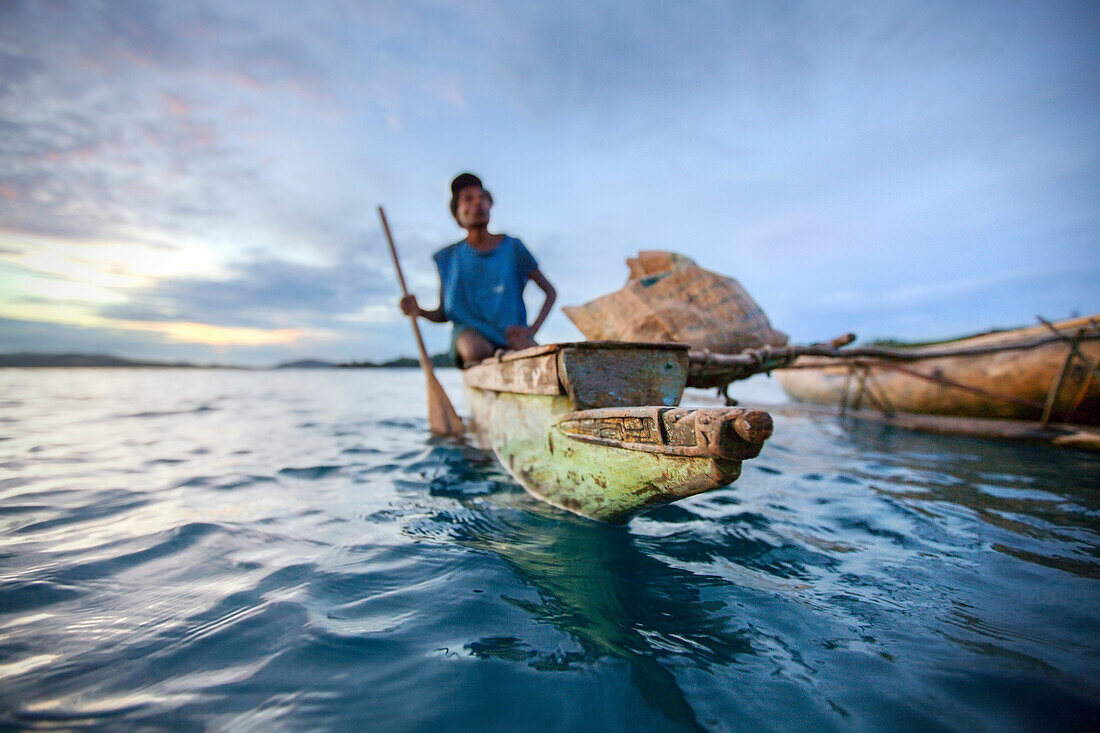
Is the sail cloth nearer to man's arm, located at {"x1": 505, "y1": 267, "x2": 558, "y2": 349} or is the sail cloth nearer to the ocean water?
man's arm, located at {"x1": 505, "y1": 267, "x2": 558, "y2": 349}

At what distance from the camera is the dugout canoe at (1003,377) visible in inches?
208

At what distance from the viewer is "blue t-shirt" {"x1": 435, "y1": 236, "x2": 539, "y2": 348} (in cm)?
410

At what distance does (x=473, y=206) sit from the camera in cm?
394

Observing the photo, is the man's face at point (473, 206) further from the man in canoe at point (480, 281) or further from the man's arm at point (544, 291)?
the man's arm at point (544, 291)

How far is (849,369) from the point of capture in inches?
323

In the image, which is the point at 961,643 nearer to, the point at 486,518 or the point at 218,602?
the point at 486,518

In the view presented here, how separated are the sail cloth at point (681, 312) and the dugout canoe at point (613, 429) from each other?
1114 millimetres

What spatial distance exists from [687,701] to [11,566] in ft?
9.46

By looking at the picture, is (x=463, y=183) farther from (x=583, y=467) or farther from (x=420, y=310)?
(x=583, y=467)

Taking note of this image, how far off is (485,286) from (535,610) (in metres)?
3.07

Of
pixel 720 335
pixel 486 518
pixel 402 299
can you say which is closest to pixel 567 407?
pixel 486 518

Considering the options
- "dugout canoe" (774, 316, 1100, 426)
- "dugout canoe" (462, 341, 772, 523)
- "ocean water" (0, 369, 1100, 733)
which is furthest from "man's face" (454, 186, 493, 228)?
"dugout canoe" (774, 316, 1100, 426)

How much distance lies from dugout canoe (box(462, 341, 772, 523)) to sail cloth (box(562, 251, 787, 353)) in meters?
1.11

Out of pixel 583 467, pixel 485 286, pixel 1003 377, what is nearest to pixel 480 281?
pixel 485 286
